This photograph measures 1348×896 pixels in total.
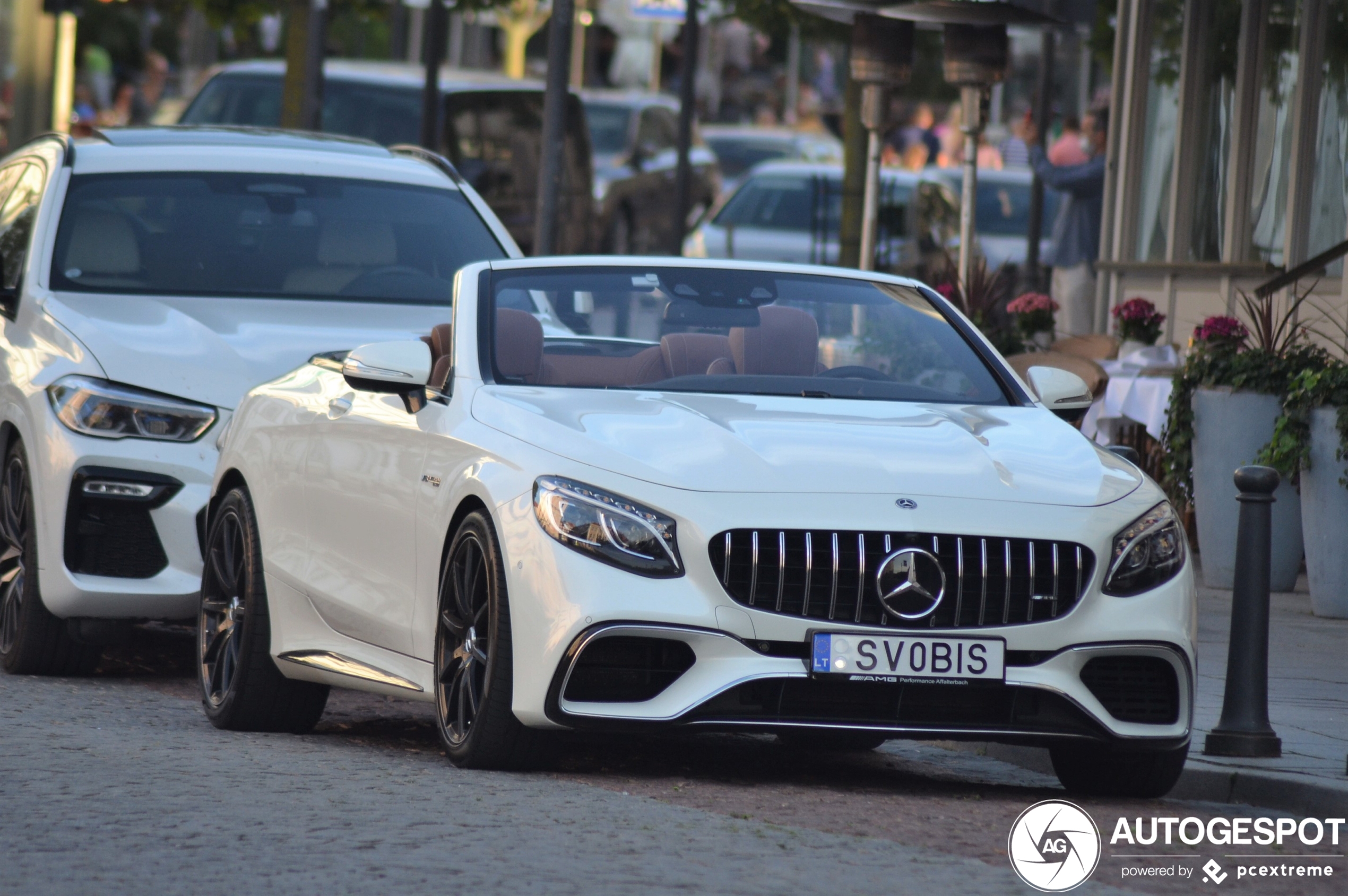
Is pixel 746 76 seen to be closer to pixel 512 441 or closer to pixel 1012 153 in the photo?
pixel 1012 153

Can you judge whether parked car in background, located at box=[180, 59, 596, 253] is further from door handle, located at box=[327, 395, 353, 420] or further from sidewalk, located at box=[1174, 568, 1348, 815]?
door handle, located at box=[327, 395, 353, 420]

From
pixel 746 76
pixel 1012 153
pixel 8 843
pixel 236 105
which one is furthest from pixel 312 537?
pixel 746 76

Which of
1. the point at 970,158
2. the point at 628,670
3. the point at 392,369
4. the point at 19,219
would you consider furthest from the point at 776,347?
the point at 970,158

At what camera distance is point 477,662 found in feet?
21.0

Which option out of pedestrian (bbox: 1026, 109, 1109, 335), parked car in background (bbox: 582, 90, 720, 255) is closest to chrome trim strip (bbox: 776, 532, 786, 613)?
pedestrian (bbox: 1026, 109, 1109, 335)

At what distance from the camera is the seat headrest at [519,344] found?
710 cm

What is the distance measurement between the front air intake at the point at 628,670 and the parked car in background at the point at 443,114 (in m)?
15.9

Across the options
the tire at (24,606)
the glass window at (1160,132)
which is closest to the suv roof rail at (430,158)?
the tire at (24,606)

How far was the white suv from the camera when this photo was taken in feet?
28.1

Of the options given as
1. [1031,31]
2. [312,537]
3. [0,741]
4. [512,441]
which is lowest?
[0,741]

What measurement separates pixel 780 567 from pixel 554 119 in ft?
28.8

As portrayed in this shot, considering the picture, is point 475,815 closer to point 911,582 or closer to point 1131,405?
point 911,582

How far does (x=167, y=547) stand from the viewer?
858 cm

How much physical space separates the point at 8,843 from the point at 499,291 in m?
2.56
